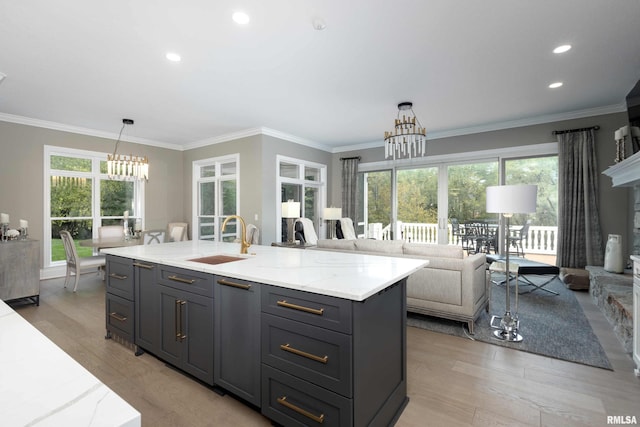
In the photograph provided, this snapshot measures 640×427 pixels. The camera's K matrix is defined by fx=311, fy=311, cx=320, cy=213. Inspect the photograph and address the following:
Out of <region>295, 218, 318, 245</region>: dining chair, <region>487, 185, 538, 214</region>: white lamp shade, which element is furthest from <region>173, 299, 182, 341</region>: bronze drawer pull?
<region>295, 218, 318, 245</region>: dining chair

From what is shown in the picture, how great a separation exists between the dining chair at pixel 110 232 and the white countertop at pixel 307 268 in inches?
128

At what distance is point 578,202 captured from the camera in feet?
16.8

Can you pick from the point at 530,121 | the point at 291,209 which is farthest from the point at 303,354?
the point at 530,121

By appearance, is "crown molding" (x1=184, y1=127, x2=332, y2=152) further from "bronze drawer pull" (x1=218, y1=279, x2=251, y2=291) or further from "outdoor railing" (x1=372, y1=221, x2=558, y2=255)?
"bronze drawer pull" (x1=218, y1=279, x2=251, y2=291)

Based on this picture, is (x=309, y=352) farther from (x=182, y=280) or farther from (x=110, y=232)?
(x=110, y=232)

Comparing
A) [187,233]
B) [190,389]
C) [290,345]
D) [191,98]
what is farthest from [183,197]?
[290,345]

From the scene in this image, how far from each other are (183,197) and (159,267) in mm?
5547

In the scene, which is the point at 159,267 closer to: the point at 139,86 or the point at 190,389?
the point at 190,389

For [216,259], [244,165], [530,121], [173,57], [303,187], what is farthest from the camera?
[303,187]

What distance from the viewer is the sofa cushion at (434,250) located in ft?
10.9

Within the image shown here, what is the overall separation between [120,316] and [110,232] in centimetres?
347

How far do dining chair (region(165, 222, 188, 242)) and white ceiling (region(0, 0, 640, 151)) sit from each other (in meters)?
2.30

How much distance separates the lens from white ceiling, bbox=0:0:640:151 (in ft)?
8.32

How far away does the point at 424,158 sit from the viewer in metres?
6.73
